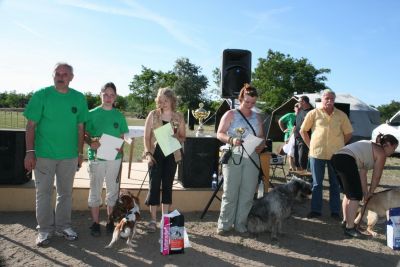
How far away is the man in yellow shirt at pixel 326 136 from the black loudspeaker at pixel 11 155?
399cm

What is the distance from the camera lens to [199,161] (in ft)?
17.9

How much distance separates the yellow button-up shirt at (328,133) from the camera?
5172mm

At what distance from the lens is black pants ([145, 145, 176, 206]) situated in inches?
167

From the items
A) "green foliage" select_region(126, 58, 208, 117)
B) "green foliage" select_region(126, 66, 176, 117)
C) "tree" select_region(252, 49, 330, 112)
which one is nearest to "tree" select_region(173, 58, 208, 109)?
"green foliage" select_region(126, 58, 208, 117)

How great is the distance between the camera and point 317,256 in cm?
401

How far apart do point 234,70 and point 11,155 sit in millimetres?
3417

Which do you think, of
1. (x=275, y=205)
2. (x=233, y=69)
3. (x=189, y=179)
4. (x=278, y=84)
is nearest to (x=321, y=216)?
(x=275, y=205)

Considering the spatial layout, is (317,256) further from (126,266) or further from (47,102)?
(47,102)

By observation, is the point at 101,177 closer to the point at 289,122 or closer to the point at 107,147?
the point at 107,147

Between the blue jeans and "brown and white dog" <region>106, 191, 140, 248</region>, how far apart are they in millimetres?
2568

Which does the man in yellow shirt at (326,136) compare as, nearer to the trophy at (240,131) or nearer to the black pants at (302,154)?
the trophy at (240,131)

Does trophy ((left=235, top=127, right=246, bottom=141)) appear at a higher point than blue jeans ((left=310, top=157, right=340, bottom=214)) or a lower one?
higher

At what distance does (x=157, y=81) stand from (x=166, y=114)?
6071 centimetres

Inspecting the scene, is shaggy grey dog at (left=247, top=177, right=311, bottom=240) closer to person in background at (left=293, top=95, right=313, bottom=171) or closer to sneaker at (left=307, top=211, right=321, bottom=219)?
sneaker at (left=307, top=211, right=321, bottom=219)
